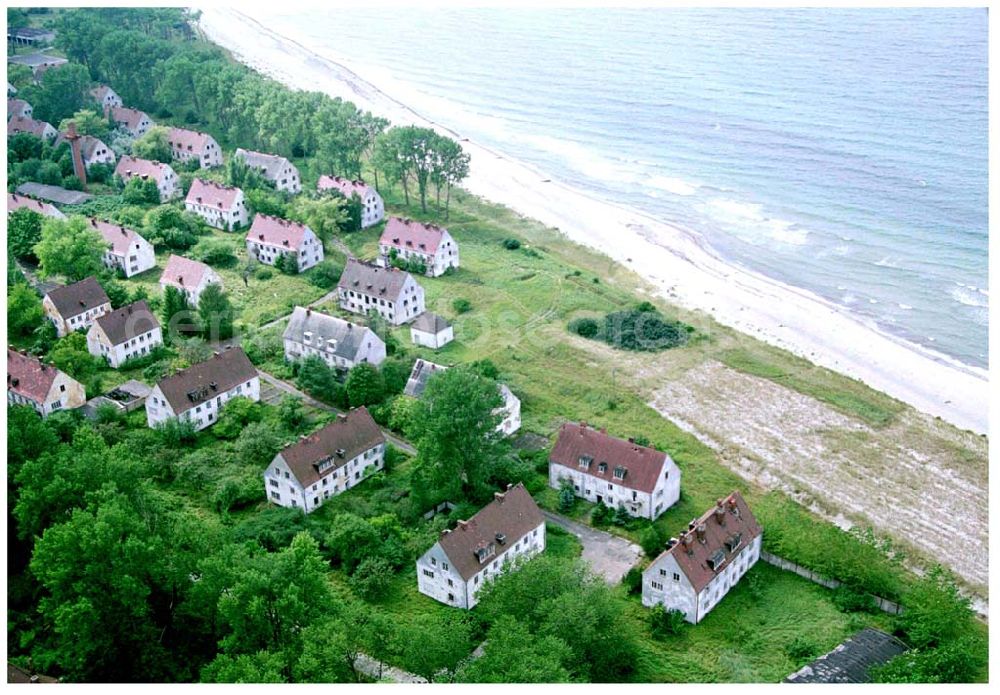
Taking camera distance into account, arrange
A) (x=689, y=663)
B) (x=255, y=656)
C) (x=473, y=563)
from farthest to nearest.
Answer: (x=473, y=563) → (x=689, y=663) → (x=255, y=656)

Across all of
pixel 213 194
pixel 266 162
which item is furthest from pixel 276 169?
pixel 213 194

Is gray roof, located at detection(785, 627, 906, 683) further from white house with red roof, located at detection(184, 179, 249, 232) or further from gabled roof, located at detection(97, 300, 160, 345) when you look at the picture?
white house with red roof, located at detection(184, 179, 249, 232)

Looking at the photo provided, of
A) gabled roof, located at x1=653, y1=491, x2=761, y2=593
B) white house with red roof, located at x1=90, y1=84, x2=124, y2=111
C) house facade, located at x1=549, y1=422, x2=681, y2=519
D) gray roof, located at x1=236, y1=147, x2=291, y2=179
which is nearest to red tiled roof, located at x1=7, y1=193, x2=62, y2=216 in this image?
gray roof, located at x1=236, y1=147, x2=291, y2=179

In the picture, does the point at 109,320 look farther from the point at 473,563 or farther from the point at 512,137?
the point at 512,137

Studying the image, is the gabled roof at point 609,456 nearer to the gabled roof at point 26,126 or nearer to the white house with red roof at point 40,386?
the white house with red roof at point 40,386

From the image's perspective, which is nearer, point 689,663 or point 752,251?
point 689,663

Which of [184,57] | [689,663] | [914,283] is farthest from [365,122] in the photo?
[689,663]

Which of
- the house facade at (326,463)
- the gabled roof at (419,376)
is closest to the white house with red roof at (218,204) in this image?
the gabled roof at (419,376)
